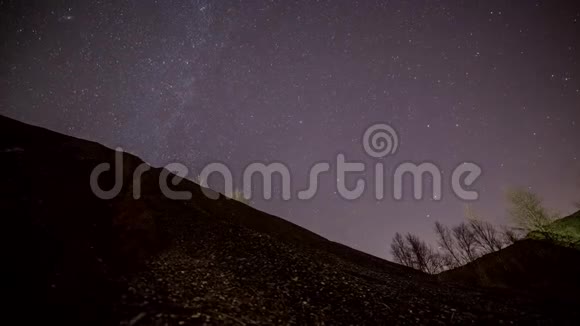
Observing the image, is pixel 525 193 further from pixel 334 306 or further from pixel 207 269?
pixel 207 269

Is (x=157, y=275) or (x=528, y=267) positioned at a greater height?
(x=157, y=275)

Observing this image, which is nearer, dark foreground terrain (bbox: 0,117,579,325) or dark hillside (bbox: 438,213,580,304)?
dark foreground terrain (bbox: 0,117,579,325)

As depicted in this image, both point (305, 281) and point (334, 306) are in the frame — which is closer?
point (334, 306)

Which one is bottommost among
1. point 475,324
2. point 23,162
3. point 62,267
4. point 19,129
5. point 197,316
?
point 475,324

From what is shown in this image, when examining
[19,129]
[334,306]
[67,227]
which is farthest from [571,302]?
[19,129]

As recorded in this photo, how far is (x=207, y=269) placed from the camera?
12.4 m

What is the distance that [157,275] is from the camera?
10.6 meters

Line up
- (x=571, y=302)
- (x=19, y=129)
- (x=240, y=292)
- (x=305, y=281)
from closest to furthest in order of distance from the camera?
1. (x=240, y=292)
2. (x=305, y=281)
3. (x=571, y=302)
4. (x=19, y=129)

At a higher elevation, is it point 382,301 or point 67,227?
point 67,227

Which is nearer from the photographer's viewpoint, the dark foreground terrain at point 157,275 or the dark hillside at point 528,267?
the dark foreground terrain at point 157,275

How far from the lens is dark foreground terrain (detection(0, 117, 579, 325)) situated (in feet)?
26.6

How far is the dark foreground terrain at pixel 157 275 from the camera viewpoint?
8.09 metres

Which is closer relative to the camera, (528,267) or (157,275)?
(157,275)

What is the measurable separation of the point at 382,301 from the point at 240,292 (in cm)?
633
